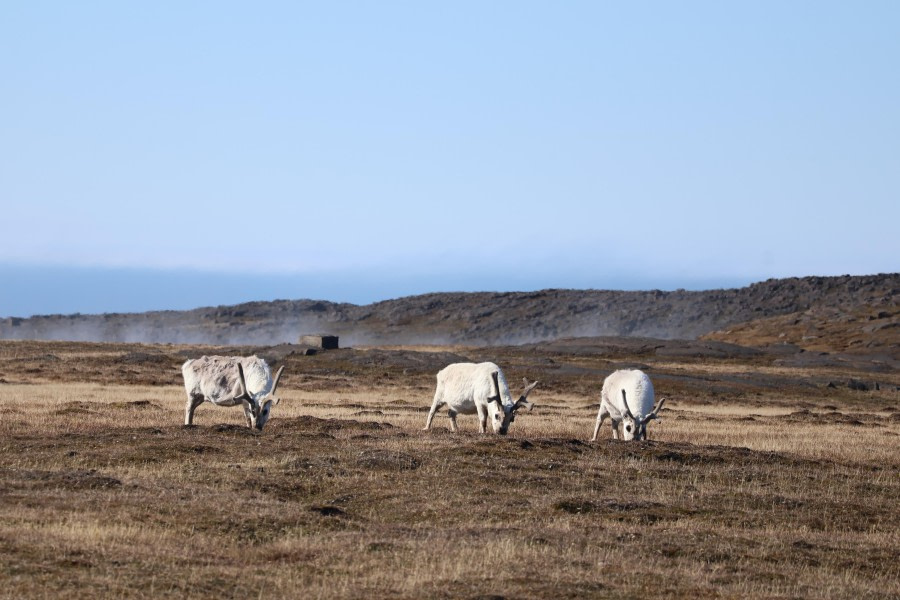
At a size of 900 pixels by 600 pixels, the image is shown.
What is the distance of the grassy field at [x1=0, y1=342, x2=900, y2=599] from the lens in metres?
13.2

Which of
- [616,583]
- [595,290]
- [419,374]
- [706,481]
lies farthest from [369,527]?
[595,290]

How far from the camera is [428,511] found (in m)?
17.7

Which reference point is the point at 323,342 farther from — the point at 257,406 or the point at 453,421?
the point at 257,406

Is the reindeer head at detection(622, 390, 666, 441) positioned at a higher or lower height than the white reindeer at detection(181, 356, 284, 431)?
lower

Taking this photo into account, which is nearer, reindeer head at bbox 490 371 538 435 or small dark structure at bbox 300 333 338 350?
reindeer head at bbox 490 371 538 435

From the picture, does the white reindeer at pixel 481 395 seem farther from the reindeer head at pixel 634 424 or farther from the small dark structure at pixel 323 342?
the small dark structure at pixel 323 342

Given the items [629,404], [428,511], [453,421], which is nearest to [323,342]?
[453,421]

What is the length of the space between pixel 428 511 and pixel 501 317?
364 feet

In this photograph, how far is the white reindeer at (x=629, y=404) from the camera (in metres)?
29.1

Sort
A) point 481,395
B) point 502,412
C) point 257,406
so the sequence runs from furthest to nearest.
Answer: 1. point 481,395
2. point 502,412
3. point 257,406

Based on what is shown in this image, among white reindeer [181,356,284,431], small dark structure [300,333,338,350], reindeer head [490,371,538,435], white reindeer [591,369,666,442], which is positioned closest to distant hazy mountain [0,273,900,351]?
small dark structure [300,333,338,350]

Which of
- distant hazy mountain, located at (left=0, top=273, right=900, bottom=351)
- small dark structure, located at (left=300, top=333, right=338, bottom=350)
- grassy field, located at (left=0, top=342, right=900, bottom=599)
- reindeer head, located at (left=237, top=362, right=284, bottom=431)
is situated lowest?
grassy field, located at (left=0, top=342, right=900, bottom=599)

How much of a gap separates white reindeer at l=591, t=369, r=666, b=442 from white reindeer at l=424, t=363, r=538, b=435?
82.6 inches

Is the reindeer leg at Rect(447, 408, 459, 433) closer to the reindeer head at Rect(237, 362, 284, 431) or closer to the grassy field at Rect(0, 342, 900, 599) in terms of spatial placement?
the grassy field at Rect(0, 342, 900, 599)
